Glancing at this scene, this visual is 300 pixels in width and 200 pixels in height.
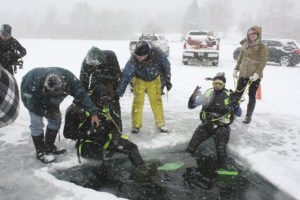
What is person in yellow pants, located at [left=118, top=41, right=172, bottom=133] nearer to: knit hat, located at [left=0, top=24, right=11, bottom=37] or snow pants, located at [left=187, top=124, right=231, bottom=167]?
snow pants, located at [left=187, top=124, right=231, bottom=167]

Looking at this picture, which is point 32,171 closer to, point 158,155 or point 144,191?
point 144,191

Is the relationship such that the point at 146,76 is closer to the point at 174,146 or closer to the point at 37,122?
the point at 174,146

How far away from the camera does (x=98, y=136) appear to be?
4520 millimetres

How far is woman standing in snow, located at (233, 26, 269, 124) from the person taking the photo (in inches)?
239

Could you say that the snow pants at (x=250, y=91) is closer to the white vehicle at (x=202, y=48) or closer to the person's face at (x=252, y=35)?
the person's face at (x=252, y=35)

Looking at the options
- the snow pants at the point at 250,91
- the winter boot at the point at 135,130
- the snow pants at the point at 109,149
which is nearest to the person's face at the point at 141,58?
the winter boot at the point at 135,130

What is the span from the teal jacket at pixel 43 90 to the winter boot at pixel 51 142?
0.44m

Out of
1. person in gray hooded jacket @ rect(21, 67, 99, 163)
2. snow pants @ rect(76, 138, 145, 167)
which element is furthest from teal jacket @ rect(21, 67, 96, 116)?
snow pants @ rect(76, 138, 145, 167)

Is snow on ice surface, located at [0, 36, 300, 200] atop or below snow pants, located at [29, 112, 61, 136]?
below

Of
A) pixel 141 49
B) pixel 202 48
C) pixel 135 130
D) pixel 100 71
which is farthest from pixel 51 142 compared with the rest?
pixel 202 48

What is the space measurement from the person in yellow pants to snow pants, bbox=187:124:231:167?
0.87 meters

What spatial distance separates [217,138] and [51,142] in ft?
8.40

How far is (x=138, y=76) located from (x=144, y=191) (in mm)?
2260

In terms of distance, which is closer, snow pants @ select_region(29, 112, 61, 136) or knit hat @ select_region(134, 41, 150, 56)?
snow pants @ select_region(29, 112, 61, 136)
